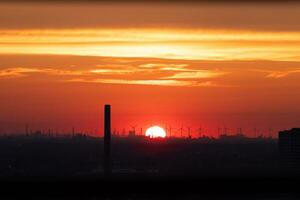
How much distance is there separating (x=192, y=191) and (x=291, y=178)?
1.03 meters

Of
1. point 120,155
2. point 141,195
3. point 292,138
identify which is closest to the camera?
point 141,195

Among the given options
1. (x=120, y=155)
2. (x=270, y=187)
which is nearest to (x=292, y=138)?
(x=120, y=155)

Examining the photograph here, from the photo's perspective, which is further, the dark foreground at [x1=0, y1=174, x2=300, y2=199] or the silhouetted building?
the silhouetted building

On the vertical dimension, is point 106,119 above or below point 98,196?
above

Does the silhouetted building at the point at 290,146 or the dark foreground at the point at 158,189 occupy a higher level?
the silhouetted building at the point at 290,146

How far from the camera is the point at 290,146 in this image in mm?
46531

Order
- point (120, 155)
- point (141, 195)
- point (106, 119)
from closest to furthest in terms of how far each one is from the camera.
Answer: point (141, 195), point (106, 119), point (120, 155)

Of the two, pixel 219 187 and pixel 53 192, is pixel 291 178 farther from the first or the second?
pixel 53 192

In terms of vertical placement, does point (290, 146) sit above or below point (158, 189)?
above

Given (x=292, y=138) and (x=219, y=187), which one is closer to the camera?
(x=219, y=187)

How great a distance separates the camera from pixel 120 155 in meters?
62.9

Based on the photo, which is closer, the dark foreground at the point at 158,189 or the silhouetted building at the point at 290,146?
the dark foreground at the point at 158,189

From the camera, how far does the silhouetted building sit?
42.9 m

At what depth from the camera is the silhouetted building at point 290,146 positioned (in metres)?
42.9
